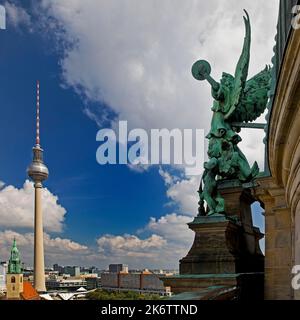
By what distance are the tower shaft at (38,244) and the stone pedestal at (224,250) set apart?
10388cm

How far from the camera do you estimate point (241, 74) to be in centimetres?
1155

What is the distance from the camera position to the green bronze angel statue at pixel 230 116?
1120 cm

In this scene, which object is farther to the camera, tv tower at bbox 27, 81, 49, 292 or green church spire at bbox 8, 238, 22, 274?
tv tower at bbox 27, 81, 49, 292

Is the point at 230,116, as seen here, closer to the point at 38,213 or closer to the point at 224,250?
the point at 224,250

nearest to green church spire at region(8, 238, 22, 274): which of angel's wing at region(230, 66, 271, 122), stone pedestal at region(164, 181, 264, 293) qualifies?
angel's wing at region(230, 66, 271, 122)

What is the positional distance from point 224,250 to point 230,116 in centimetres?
324

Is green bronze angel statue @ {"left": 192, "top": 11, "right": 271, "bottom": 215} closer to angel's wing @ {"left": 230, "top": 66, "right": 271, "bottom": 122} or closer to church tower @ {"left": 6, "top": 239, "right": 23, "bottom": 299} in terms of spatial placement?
angel's wing @ {"left": 230, "top": 66, "right": 271, "bottom": 122}

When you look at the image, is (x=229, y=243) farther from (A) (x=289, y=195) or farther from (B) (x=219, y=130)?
(A) (x=289, y=195)

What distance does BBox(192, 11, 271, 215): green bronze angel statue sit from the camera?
36.7 feet

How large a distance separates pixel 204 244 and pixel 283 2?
5.30 metres

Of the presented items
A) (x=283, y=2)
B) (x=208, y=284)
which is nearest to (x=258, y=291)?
(x=208, y=284)

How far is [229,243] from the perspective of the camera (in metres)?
10.1

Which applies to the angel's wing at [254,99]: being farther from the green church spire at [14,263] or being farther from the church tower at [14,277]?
the green church spire at [14,263]

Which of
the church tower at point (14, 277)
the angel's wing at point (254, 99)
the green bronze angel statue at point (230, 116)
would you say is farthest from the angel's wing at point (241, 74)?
the church tower at point (14, 277)
